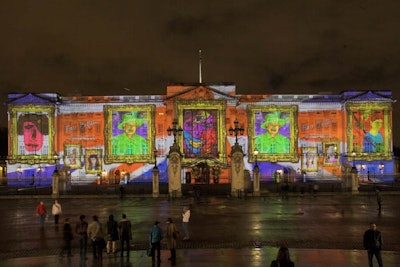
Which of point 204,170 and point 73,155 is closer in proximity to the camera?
point 204,170

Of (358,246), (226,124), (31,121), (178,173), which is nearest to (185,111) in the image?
(226,124)

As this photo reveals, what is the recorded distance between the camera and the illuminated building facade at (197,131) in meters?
76.2

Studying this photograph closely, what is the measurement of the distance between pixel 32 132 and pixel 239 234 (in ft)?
196

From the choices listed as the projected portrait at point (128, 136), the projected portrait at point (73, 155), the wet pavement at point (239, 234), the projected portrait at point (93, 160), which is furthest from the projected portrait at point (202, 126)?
the wet pavement at point (239, 234)

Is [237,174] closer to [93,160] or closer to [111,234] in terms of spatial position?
[111,234]

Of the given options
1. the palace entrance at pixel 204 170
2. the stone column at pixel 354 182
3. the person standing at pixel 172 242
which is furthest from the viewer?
the palace entrance at pixel 204 170

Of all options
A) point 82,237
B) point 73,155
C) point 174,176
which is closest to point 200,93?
point 73,155

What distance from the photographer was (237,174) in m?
46.8

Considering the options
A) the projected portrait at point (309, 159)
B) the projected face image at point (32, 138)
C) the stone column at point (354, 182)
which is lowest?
the stone column at point (354, 182)

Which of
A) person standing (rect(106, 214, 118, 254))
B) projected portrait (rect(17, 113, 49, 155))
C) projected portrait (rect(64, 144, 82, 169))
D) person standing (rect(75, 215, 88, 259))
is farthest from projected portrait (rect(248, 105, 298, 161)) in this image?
person standing (rect(75, 215, 88, 259))

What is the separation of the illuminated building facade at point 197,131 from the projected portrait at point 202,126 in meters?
0.14

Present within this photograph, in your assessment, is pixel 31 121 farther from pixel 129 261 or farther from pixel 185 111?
pixel 129 261

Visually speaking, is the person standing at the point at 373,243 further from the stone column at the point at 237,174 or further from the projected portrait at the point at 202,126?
the projected portrait at the point at 202,126

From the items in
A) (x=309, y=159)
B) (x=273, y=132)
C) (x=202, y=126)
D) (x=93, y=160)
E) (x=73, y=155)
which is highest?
(x=202, y=126)
